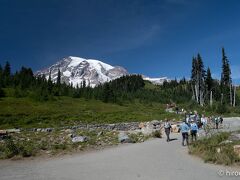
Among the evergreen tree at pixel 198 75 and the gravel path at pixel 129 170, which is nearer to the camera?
the gravel path at pixel 129 170

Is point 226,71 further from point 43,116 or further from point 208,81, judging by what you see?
point 43,116

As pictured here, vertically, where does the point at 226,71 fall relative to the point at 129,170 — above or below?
above

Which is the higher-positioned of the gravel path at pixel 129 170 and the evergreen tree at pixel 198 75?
the evergreen tree at pixel 198 75

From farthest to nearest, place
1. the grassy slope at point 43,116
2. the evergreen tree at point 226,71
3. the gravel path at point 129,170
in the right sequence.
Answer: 1. the evergreen tree at point 226,71
2. the grassy slope at point 43,116
3. the gravel path at point 129,170

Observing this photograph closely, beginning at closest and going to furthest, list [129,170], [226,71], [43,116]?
[129,170] → [43,116] → [226,71]

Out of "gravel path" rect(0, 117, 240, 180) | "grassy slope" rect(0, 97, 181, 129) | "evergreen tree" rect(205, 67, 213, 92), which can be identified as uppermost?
"evergreen tree" rect(205, 67, 213, 92)

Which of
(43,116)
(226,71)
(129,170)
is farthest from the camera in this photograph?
(226,71)

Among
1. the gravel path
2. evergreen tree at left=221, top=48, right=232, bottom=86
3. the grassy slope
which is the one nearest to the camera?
the gravel path

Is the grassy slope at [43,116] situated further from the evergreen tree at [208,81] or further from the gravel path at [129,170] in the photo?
the evergreen tree at [208,81]

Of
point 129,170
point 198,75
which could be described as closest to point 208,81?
point 198,75

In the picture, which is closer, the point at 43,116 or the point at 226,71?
the point at 43,116

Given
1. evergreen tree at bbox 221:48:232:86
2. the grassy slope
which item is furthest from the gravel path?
Answer: evergreen tree at bbox 221:48:232:86

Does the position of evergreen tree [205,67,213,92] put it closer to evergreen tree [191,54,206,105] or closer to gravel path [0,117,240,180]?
evergreen tree [191,54,206,105]

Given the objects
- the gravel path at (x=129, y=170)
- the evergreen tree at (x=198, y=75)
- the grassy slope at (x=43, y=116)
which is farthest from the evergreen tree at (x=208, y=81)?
the gravel path at (x=129, y=170)
